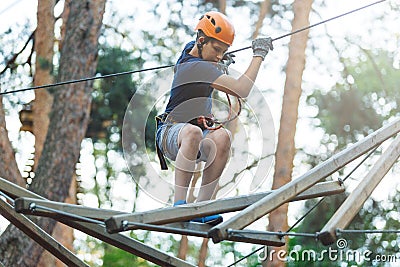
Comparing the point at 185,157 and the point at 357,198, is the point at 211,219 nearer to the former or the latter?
the point at 185,157

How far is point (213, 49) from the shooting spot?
4.07 meters

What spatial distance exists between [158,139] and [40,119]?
702 centimetres

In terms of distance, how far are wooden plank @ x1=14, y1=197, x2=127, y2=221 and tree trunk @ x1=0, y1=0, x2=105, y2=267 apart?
→ 373 centimetres

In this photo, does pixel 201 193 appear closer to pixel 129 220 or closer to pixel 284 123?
pixel 129 220

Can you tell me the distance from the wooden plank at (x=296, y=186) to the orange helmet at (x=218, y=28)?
903mm

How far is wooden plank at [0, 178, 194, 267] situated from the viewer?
366cm

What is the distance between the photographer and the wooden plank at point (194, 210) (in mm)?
3168

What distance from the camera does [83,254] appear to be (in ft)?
57.1

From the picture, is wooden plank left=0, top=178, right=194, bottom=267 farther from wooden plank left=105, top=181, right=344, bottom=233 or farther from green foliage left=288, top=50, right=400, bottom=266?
green foliage left=288, top=50, right=400, bottom=266

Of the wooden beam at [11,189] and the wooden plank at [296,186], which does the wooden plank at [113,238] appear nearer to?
the wooden beam at [11,189]

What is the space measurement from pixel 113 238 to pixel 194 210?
0.51m

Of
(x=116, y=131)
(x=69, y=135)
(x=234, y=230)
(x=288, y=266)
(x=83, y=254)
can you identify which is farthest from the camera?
(x=83, y=254)

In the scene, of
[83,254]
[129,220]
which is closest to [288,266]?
[83,254]

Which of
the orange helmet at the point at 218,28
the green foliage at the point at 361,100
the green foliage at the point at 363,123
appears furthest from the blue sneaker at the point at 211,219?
the green foliage at the point at 361,100
